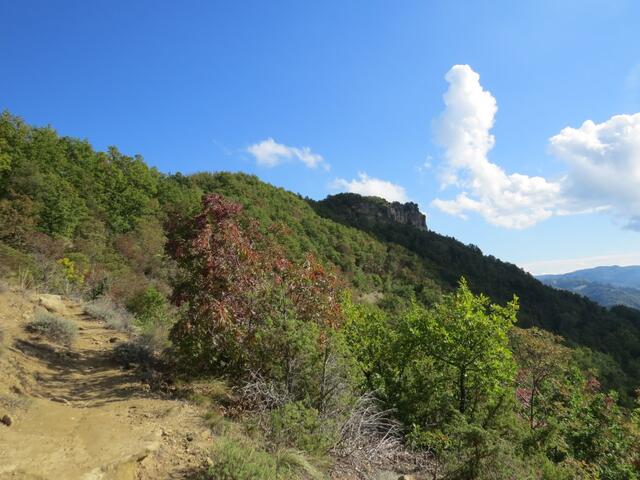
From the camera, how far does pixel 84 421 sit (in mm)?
4750

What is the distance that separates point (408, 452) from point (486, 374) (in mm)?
2881

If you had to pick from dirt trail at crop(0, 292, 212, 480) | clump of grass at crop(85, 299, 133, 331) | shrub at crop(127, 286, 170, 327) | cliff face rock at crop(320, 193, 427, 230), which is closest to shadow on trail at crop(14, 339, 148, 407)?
dirt trail at crop(0, 292, 212, 480)

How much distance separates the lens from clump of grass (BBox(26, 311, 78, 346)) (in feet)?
25.4

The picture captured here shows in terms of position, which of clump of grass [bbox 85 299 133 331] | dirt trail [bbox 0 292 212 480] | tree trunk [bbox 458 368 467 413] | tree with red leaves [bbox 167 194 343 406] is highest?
tree with red leaves [bbox 167 194 343 406]

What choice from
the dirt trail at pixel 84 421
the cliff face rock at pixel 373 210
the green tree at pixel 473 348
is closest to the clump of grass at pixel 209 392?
the dirt trail at pixel 84 421

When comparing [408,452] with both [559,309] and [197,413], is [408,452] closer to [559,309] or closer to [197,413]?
[197,413]

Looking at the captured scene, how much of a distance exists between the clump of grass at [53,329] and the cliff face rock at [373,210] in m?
105

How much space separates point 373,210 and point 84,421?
122865 millimetres

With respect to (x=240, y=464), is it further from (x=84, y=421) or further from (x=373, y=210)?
(x=373, y=210)

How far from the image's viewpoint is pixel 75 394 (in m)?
5.68

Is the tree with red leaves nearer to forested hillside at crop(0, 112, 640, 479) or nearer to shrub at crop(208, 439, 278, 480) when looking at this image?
forested hillside at crop(0, 112, 640, 479)

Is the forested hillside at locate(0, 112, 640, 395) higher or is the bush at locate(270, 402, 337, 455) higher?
the forested hillside at locate(0, 112, 640, 395)

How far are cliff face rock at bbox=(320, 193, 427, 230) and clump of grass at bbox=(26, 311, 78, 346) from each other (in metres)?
105

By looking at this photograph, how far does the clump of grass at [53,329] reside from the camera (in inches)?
305
